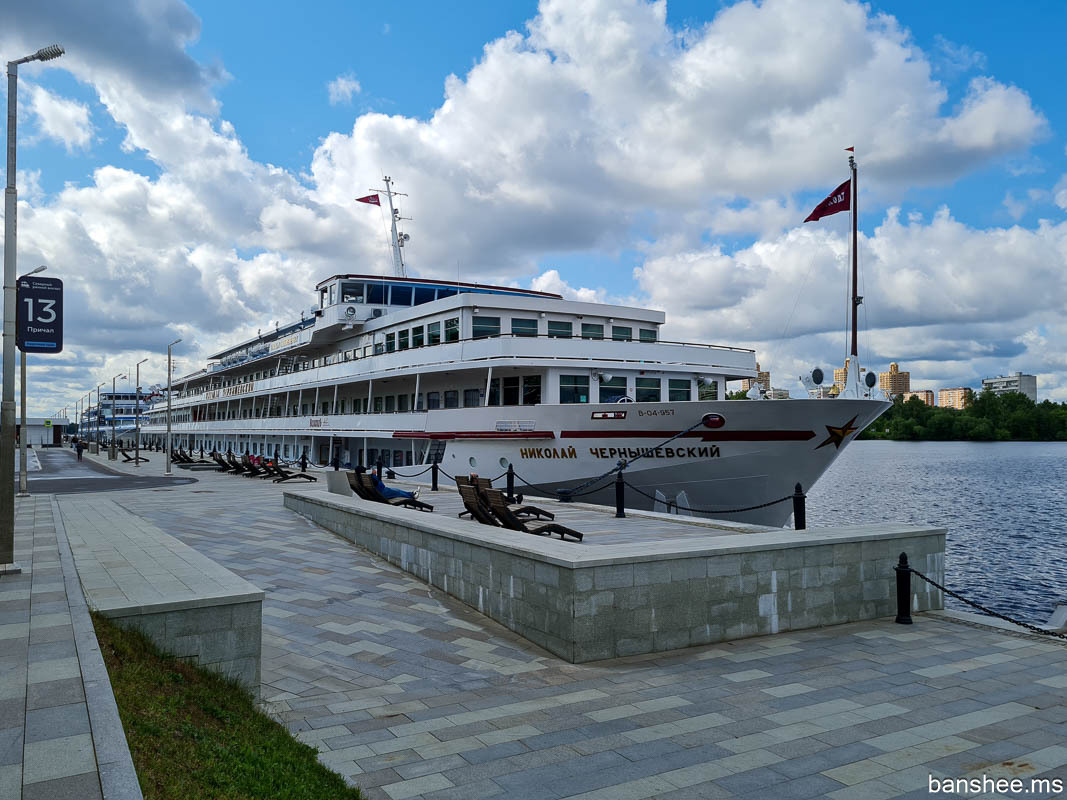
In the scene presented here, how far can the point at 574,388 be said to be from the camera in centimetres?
2214

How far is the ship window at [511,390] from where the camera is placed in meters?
23.4

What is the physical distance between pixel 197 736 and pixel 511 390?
63.6ft

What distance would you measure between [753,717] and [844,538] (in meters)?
3.70

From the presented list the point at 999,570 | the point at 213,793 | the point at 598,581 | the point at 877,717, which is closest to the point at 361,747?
the point at 213,793

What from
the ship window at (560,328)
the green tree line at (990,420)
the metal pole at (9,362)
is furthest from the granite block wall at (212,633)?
the green tree line at (990,420)

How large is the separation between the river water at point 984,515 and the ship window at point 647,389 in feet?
29.7

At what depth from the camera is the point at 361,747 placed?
525 centimetres

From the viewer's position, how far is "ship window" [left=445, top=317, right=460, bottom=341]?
24766mm

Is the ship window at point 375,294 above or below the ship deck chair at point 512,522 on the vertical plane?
above

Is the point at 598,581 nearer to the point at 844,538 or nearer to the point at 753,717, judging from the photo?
the point at 753,717

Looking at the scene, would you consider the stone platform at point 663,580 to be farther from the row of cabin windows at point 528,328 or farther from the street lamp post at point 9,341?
the row of cabin windows at point 528,328

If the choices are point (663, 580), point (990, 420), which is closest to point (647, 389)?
point (663, 580)

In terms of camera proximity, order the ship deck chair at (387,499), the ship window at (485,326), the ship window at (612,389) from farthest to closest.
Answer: the ship window at (485,326), the ship window at (612,389), the ship deck chair at (387,499)

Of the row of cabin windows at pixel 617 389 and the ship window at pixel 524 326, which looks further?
the ship window at pixel 524 326
